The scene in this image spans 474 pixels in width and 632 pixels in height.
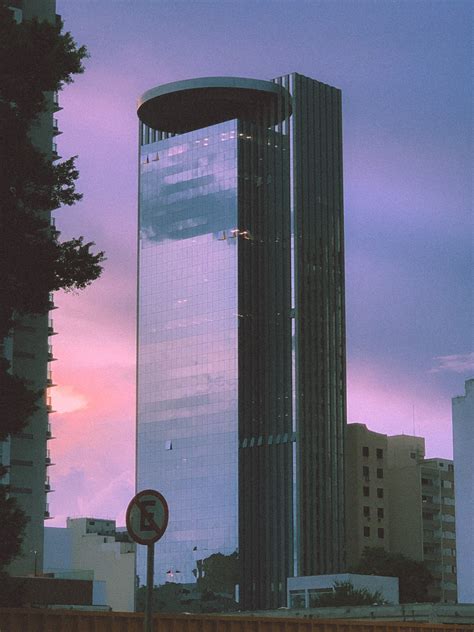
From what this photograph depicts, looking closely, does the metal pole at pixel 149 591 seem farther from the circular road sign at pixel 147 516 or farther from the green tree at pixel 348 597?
the green tree at pixel 348 597

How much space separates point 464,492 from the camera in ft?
358

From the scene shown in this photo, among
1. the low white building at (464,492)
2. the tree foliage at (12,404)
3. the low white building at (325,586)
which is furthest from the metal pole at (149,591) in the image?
the low white building at (325,586)

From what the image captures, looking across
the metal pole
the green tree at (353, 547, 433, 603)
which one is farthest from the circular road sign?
the green tree at (353, 547, 433, 603)

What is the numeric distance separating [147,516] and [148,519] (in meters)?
0.06

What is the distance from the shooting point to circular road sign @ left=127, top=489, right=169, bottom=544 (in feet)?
76.5

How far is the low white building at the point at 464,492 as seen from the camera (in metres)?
108

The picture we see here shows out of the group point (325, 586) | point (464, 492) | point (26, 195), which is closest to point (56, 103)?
point (464, 492)

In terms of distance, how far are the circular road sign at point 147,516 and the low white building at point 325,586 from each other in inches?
5739

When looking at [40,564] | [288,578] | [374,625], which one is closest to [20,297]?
[374,625]

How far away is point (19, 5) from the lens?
102m

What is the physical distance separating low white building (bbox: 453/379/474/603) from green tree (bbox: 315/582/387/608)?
47797 millimetres

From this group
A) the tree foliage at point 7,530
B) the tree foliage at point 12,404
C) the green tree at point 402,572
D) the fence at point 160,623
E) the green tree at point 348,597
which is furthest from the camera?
the green tree at point 402,572

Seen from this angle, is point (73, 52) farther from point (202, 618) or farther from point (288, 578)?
point (288, 578)

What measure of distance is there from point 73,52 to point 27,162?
166 inches
